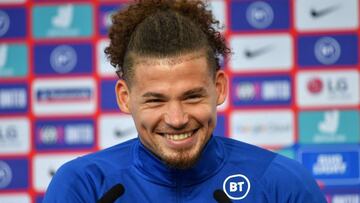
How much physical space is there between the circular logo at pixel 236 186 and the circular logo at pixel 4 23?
1564mm

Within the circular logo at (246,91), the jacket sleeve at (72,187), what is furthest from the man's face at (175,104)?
the circular logo at (246,91)

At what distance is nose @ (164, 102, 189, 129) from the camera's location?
97 cm

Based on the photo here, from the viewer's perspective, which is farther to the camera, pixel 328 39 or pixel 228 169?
pixel 328 39

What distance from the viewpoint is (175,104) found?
0.98 meters

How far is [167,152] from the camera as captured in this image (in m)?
1.02

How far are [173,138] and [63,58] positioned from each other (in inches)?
59.0

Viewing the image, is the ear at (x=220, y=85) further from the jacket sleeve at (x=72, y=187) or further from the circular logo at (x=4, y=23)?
the circular logo at (x=4, y=23)

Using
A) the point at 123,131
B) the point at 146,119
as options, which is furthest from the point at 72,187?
the point at 123,131

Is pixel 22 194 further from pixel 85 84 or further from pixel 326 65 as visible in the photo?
pixel 326 65

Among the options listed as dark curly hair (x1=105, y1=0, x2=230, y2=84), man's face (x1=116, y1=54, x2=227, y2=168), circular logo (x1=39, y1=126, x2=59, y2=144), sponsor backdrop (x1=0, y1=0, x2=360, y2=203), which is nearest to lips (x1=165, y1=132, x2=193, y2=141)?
man's face (x1=116, y1=54, x2=227, y2=168)

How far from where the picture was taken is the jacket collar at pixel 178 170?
1.05 meters

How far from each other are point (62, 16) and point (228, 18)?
0.57 m

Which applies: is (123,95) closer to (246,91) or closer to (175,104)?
(175,104)

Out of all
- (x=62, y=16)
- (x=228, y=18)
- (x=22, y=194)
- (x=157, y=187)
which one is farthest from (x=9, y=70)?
(x=157, y=187)
